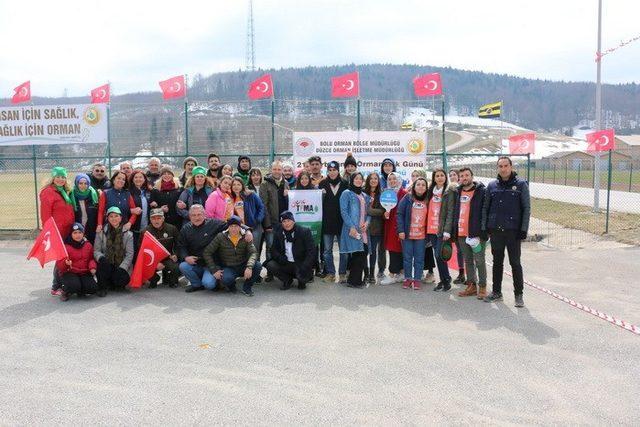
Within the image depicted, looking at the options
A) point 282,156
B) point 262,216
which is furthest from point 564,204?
point 262,216

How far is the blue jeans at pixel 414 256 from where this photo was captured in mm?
7992

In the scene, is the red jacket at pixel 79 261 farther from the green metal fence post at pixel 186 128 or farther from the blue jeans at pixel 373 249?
the green metal fence post at pixel 186 128

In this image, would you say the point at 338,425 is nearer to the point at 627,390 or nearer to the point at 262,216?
the point at 627,390

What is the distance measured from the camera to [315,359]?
5.04m

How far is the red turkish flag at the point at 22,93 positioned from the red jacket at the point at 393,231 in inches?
434

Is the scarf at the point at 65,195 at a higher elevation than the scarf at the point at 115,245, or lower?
higher

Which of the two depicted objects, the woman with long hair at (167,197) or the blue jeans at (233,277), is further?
the woman with long hair at (167,197)

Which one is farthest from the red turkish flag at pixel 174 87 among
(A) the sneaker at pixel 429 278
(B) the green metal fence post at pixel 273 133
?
(A) the sneaker at pixel 429 278

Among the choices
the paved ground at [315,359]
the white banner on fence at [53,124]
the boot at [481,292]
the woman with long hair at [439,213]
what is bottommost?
the paved ground at [315,359]

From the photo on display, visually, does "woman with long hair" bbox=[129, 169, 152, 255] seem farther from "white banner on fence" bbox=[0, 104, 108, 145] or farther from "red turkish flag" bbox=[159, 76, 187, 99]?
"white banner on fence" bbox=[0, 104, 108, 145]

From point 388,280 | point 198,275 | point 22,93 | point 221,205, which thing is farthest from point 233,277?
point 22,93

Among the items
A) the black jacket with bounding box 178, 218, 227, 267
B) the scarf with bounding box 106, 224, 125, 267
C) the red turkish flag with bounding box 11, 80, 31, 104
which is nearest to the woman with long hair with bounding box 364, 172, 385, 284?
the black jacket with bounding box 178, 218, 227, 267

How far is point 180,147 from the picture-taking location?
1362 centimetres

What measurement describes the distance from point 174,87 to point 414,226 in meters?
8.07
